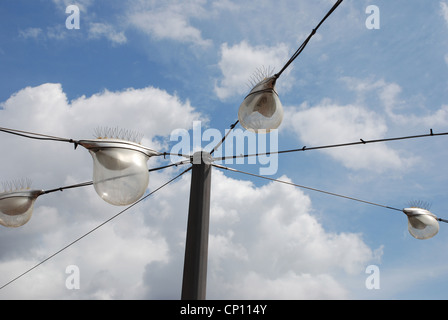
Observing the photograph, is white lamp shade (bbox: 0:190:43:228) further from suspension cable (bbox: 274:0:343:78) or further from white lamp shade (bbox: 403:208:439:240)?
white lamp shade (bbox: 403:208:439:240)

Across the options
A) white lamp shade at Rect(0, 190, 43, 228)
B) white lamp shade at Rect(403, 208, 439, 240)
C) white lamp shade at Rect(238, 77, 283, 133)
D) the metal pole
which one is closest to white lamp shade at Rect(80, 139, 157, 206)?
the metal pole

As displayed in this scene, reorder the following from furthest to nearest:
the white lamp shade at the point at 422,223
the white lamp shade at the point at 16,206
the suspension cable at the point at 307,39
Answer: the white lamp shade at the point at 422,223 < the white lamp shade at the point at 16,206 < the suspension cable at the point at 307,39

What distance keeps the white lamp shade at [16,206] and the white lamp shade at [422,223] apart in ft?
21.7

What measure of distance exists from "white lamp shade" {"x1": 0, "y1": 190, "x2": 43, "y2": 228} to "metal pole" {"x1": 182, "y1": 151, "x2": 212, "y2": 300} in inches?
107

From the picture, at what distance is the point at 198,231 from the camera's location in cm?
431

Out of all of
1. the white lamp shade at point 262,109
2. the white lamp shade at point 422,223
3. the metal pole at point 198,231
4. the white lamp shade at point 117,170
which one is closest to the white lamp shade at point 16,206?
the white lamp shade at point 117,170

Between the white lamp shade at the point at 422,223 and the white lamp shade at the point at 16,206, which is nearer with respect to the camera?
the white lamp shade at the point at 16,206

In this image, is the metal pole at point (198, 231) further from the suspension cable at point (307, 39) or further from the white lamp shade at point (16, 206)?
the white lamp shade at point (16, 206)

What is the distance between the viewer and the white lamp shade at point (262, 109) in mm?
4746

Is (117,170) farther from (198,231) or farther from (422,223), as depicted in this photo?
(422,223)

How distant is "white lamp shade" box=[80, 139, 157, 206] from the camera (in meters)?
4.29

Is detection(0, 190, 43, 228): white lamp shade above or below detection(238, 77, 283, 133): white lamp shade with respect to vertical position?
below

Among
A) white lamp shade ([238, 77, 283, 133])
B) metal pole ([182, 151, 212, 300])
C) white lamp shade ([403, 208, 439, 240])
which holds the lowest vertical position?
metal pole ([182, 151, 212, 300])
